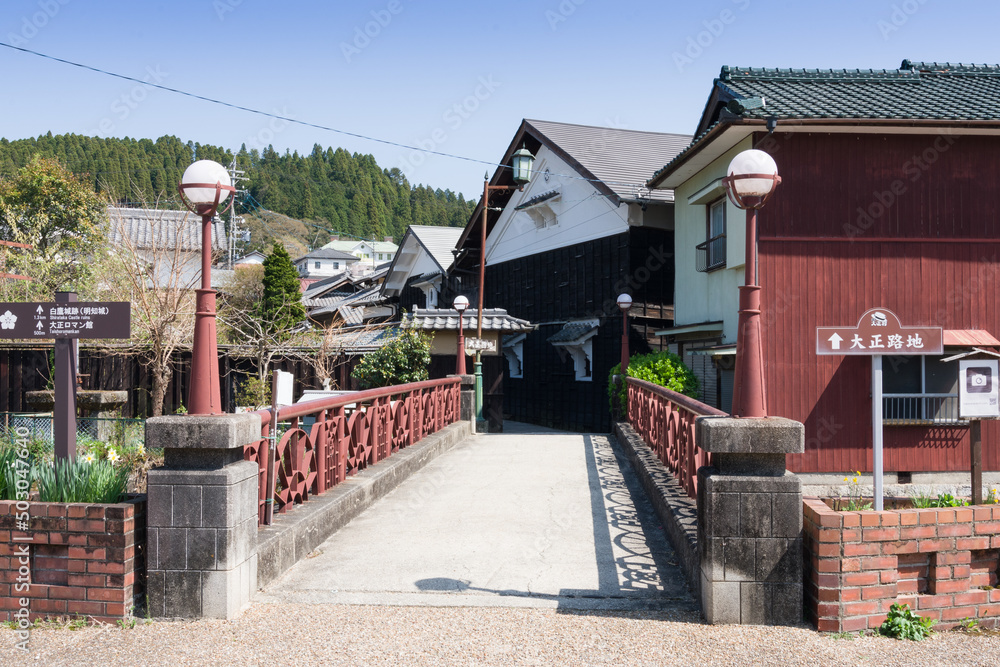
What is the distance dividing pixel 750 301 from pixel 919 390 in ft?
28.9

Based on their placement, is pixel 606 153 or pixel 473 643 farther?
pixel 606 153

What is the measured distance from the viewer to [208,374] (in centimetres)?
476

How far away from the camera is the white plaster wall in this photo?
19.7m

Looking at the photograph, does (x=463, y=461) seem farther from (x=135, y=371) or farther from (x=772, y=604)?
(x=135, y=371)

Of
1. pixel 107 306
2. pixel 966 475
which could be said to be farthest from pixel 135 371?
pixel 966 475

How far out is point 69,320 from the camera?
6.52 m

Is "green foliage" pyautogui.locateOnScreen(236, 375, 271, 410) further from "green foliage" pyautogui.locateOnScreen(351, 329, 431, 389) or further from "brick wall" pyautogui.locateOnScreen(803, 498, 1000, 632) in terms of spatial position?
"brick wall" pyautogui.locateOnScreen(803, 498, 1000, 632)

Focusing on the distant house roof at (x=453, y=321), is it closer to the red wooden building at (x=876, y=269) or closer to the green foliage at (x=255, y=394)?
the green foliage at (x=255, y=394)

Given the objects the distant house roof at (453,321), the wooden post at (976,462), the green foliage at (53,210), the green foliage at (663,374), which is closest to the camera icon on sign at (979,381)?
the wooden post at (976,462)

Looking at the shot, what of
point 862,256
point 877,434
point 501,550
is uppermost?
Result: point 862,256

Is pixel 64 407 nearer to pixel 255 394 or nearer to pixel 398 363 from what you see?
pixel 398 363

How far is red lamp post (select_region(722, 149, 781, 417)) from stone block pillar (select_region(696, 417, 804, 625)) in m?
0.24

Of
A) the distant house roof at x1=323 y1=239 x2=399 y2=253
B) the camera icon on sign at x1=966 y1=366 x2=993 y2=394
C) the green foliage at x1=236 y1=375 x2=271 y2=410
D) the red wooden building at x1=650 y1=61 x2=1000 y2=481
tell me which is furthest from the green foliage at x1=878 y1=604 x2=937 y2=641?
the distant house roof at x1=323 y1=239 x2=399 y2=253

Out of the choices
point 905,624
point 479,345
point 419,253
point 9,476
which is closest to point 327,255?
point 419,253
